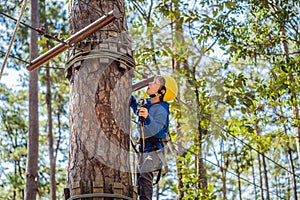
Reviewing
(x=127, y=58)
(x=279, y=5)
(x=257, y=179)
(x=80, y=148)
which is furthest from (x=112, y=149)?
(x=257, y=179)

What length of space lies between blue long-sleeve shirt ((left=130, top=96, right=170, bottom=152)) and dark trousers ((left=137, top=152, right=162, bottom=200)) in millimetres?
50

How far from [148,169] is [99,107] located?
0.86 meters

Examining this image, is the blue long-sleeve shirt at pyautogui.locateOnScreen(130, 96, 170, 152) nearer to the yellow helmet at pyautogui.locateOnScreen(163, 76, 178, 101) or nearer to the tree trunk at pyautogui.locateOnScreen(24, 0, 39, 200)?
the yellow helmet at pyautogui.locateOnScreen(163, 76, 178, 101)

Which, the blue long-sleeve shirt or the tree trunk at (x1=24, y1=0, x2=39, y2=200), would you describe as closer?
the blue long-sleeve shirt

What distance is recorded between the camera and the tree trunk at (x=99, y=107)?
2.00 meters

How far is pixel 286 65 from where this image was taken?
242 inches

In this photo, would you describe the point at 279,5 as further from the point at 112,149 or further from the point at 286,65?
the point at 112,149

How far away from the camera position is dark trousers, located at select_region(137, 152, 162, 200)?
2779 mm

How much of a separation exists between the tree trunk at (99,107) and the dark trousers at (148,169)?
70cm

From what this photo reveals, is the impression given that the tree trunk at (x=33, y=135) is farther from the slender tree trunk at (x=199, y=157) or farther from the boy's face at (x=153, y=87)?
the boy's face at (x=153, y=87)

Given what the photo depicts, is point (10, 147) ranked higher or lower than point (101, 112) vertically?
higher

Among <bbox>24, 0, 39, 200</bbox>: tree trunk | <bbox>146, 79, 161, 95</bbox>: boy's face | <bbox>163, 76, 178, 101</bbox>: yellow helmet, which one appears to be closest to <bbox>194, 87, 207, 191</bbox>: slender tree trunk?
<bbox>24, 0, 39, 200</bbox>: tree trunk

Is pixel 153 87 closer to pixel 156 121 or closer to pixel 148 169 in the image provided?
pixel 156 121

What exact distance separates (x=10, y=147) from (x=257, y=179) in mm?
7547
